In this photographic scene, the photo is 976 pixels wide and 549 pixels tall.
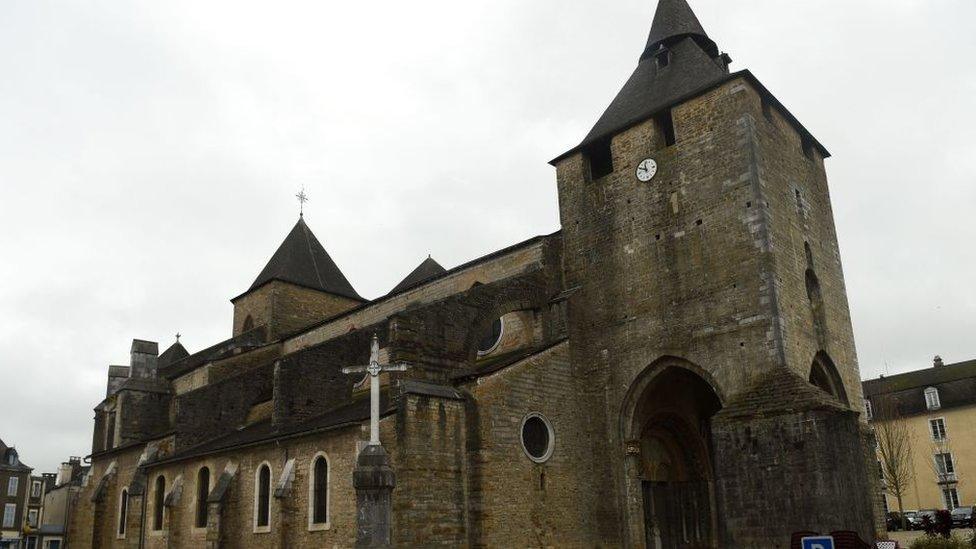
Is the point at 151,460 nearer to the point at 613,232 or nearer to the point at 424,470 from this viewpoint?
the point at 424,470

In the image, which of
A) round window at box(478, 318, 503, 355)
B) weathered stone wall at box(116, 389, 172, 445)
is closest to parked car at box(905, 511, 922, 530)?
round window at box(478, 318, 503, 355)

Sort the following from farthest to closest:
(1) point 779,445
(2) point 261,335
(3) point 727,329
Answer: (2) point 261,335, (3) point 727,329, (1) point 779,445

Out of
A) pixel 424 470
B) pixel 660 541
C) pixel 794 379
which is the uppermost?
pixel 794 379

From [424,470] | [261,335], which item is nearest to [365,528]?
[424,470]

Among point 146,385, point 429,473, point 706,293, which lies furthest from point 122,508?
point 706,293

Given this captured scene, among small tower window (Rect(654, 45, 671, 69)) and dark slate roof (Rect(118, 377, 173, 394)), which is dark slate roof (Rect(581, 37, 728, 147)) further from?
dark slate roof (Rect(118, 377, 173, 394))

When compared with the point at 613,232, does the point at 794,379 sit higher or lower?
lower

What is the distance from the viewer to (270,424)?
20.8 metres

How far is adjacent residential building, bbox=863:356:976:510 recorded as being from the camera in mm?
33125

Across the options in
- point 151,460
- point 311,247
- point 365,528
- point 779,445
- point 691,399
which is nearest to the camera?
point 365,528

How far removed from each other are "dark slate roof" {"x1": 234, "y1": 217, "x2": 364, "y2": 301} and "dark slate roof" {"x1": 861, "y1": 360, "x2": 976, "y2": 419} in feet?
73.3

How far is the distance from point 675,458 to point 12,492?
47.8 meters

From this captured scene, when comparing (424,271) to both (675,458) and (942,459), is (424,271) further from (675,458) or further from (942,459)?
(942,459)

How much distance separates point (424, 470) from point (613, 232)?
25.3 feet
